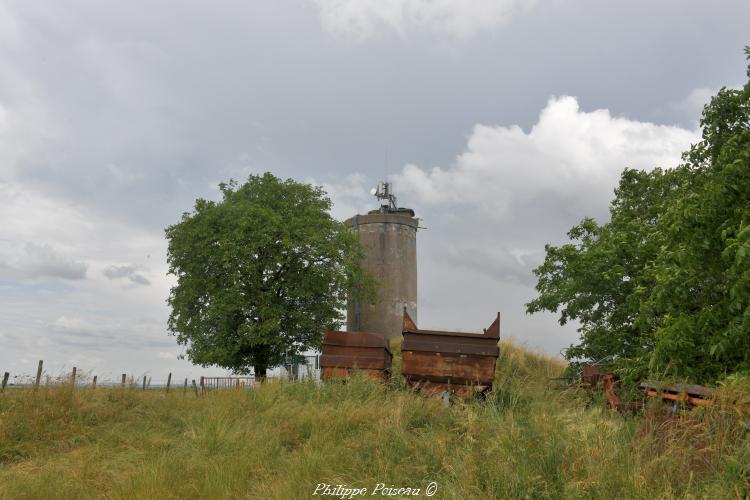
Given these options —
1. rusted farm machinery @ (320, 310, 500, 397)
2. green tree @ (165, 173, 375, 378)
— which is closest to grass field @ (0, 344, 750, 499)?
rusted farm machinery @ (320, 310, 500, 397)

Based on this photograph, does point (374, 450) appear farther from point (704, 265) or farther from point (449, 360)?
point (704, 265)

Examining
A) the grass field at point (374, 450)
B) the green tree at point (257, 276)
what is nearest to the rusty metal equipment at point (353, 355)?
the grass field at point (374, 450)

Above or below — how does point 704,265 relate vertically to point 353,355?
above

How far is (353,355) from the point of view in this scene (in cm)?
1488

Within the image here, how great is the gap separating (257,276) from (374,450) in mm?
22731

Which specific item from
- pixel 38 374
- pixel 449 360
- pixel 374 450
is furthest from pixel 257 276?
pixel 374 450

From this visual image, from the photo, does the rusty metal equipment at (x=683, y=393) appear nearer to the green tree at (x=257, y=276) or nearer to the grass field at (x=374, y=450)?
the grass field at (x=374, y=450)

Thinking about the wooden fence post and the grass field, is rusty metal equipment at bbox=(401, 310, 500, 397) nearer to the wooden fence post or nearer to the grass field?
the grass field

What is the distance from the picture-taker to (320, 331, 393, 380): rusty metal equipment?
14586 millimetres

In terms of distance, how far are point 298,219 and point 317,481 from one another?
24261mm

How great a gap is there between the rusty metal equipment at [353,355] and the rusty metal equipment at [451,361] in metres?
1.33

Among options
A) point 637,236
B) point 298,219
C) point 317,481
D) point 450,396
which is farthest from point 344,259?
point 317,481

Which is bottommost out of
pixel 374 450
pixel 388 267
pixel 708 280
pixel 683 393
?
pixel 374 450

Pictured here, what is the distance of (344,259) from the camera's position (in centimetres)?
3086
